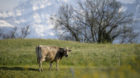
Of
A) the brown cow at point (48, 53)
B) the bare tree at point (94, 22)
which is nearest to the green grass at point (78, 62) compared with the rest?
the brown cow at point (48, 53)

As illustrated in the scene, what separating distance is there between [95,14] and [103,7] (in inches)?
109

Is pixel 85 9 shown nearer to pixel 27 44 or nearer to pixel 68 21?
pixel 68 21

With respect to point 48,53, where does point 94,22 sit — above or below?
above

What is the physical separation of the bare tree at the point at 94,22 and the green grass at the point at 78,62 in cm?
1541

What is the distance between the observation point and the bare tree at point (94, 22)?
175ft

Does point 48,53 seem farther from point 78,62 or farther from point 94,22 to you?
point 94,22

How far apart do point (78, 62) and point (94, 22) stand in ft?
88.8

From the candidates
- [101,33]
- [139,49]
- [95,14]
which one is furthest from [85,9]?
[139,49]

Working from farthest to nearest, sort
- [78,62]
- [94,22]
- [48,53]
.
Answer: [94,22] < [78,62] < [48,53]

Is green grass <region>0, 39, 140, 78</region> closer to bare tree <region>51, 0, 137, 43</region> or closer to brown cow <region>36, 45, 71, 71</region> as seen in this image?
brown cow <region>36, 45, 71, 71</region>

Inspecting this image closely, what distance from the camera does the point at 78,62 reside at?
89.8 feet

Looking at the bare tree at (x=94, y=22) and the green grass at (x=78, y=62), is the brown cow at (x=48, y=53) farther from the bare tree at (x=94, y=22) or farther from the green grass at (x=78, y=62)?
the bare tree at (x=94, y=22)

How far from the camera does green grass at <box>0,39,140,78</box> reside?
27.8ft

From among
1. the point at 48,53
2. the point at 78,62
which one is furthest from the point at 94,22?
the point at 48,53
